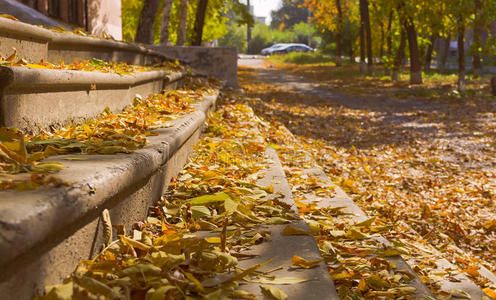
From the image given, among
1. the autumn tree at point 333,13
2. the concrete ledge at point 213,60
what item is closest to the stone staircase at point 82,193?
the concrete ledge at point 213,60

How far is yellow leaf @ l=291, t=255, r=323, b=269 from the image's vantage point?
1.53 metres

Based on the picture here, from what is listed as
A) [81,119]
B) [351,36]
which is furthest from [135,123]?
[351,36]

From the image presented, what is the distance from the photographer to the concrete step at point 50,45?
98.6 inches

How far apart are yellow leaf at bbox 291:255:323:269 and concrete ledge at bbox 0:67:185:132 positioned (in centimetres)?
130

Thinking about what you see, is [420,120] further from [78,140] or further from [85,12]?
[78,140]

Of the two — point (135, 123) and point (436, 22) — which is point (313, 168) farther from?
point (436, 22)

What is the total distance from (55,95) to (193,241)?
1258mm

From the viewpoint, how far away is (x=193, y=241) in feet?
5.14

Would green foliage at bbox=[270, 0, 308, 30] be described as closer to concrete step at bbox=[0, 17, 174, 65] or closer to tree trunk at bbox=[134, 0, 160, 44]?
tree trunk at bbox=[134, 0, 160, 44]

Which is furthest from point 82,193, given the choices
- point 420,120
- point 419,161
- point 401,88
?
point 401,88

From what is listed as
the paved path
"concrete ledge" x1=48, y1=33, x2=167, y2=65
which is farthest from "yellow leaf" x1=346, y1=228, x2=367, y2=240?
the paved path

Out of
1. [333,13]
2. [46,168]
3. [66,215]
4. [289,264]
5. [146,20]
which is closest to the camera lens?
[66,215]

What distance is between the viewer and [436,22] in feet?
48.1

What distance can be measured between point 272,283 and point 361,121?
326 inches
